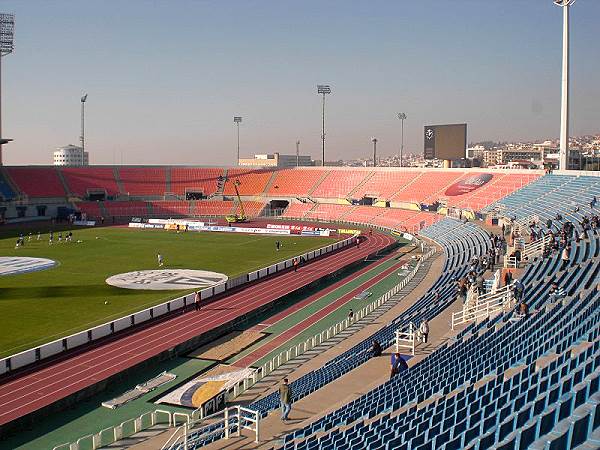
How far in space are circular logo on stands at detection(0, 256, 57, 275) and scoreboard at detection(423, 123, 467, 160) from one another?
5100 cm

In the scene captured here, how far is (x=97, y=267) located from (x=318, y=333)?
70.8ft

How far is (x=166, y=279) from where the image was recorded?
37875 mm

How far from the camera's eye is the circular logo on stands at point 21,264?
4030 cm

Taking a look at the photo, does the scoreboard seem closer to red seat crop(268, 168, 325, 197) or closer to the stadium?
the stadium

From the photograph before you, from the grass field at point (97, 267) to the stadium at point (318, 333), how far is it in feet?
0.66

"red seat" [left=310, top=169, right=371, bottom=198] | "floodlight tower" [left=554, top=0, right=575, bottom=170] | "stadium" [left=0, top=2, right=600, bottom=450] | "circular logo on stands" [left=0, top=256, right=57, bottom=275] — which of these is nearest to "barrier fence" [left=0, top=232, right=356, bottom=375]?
"stadium" [left=0, top=2, right=600, bottom=450]

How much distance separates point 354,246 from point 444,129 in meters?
30.8

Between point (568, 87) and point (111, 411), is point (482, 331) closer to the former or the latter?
point (111, 411)

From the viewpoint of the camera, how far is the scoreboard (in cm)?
7675

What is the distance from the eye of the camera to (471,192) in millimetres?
69000

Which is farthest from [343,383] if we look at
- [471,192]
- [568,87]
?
[471,192]

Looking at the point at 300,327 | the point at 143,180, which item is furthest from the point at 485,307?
the point at 143,180

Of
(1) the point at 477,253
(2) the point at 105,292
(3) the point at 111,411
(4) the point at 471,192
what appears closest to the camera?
(3) the point at 111,411

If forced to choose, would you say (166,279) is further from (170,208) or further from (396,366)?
(170,208)
